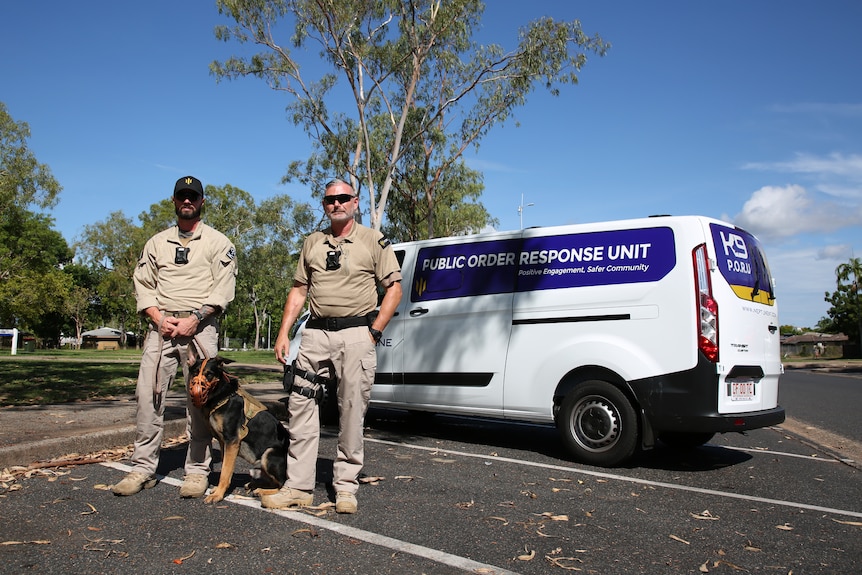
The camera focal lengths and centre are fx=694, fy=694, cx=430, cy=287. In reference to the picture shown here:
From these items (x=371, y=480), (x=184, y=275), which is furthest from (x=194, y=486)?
(x=184, y=275)

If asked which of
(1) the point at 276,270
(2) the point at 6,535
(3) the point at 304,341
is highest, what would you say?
(1) the point at 276,270

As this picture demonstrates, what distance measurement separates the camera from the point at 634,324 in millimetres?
5750

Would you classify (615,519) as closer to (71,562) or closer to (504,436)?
(71,562)

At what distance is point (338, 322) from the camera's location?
4.28 metres

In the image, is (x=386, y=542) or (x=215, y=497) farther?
(x=215, y=497)

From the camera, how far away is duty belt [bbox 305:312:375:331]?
14.0 ft

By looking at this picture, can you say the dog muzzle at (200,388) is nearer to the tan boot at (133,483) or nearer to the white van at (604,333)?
the tan boot at (133,483)

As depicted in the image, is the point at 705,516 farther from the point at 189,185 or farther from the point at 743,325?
the point at 189,185

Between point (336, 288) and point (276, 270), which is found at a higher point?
point (276, 270)

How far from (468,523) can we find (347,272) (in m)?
1.66

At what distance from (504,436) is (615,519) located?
11.5ft

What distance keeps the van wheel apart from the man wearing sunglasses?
2309 mm

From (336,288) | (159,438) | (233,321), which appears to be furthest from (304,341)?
(233,321)

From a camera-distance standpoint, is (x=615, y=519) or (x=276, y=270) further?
(x=276, y=270)
